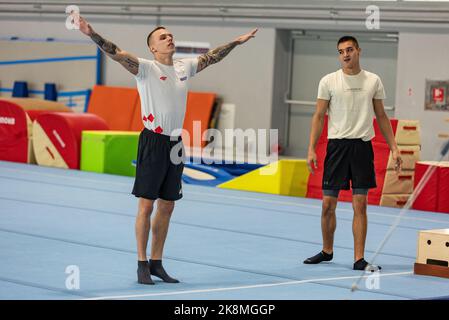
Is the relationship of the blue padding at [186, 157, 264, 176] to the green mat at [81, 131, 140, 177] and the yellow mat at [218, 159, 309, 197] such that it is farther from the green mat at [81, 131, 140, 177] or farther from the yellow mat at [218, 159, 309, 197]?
the green mat at [81, 131, 140, 177]

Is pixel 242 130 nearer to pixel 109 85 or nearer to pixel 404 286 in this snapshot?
pixel 109 85

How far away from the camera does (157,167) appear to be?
7.54 meters

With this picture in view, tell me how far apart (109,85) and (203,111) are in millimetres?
2996

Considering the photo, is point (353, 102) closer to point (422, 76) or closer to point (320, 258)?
point (320, 258)

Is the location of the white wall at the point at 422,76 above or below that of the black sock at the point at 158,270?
above

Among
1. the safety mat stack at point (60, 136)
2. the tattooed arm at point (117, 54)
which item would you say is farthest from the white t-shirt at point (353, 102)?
the safety mat stack at point (60, 136)

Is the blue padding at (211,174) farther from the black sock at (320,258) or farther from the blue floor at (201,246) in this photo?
the black sock at (320,258)

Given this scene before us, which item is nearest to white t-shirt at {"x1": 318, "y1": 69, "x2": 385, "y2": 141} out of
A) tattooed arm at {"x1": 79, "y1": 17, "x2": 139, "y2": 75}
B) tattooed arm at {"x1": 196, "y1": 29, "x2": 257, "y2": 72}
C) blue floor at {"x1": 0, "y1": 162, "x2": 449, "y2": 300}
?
tattooed arm at {"x1": 196, "y1": 29, "x2": 257, "y2": 72}

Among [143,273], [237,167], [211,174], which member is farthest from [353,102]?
[211,174]

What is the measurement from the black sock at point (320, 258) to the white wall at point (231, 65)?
10141mm

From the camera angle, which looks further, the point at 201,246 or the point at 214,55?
the point at 201,246

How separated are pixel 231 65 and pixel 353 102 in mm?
10985

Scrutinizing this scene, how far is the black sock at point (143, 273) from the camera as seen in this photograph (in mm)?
7516

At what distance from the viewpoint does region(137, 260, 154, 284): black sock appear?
752 centimetres
